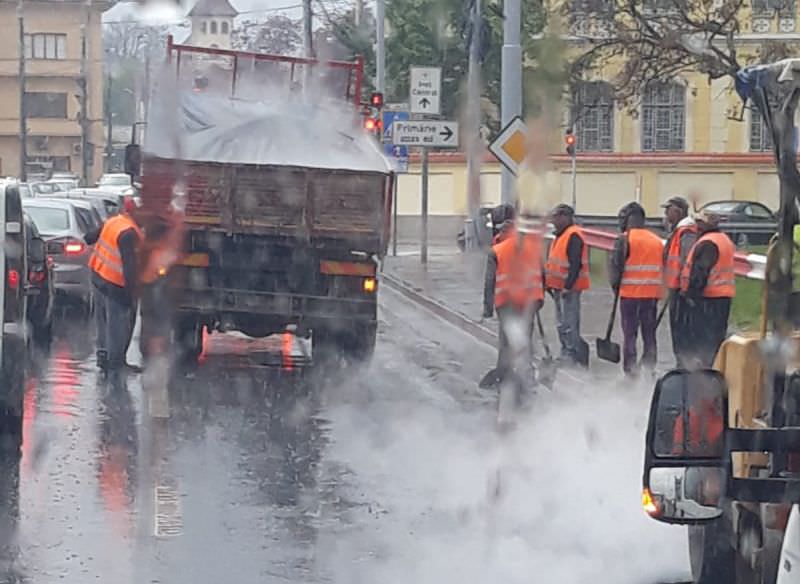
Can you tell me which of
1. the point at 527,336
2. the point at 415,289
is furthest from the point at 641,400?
the point at 415,289

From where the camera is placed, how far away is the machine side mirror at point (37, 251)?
17.1 meters

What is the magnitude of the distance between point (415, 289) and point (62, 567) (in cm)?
1961

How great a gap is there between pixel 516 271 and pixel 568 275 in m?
1.56

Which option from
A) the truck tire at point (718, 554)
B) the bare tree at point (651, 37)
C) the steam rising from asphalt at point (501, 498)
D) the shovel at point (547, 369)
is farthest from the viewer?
the bare tree at point (651, 37)

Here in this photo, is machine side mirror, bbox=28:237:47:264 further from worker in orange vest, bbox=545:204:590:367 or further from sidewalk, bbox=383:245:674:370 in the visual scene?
sidewalk, bbox=383:245:674:370

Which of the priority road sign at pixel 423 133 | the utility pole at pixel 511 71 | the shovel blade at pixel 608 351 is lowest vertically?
the shovel blade at pixel 608 351

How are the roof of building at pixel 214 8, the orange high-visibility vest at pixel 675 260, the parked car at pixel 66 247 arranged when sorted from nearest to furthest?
the orange high-visibility vest at pixel 675 260 → the parked car at pixel 66 247 → the roof of building at pixel 214 8

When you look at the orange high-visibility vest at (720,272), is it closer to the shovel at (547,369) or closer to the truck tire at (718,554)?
the shovel at (547,369)

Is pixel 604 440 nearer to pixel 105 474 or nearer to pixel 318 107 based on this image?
pixel 105 474

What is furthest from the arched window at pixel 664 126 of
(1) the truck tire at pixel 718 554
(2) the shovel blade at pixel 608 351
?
(1) the truck tire at pixel 718 554

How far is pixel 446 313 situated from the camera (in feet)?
76.4

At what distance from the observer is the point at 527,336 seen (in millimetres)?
14656

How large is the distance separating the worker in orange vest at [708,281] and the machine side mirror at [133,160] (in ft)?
18.3

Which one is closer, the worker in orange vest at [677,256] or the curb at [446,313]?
the worker in orange vest at [677,256]
